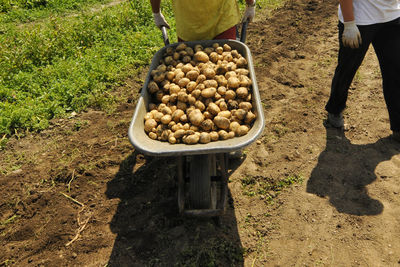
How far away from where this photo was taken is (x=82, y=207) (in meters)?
3.18

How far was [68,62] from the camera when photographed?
5.25 meters

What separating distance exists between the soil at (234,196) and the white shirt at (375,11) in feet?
4.46

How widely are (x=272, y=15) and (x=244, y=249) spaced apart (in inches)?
215

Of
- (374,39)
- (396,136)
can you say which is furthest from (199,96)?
(396,136)

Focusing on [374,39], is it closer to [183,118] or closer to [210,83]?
[210,83]

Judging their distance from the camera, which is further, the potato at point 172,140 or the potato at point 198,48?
the potato at point 198,48

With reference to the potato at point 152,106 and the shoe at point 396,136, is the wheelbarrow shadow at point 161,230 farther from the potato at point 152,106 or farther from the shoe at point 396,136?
the shoe at point 396,136

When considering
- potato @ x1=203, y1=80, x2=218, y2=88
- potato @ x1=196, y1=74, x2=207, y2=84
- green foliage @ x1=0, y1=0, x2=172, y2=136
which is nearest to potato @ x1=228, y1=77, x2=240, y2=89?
potato @ x1=203, y1=80, x2=218, y2=88

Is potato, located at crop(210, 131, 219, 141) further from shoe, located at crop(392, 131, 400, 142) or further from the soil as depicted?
shoe, located at crop(392, 131, 400, 142)

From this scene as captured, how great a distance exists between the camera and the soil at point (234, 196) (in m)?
2.69

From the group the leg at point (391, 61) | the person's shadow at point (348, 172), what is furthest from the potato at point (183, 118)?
the leg at point (391, 61)

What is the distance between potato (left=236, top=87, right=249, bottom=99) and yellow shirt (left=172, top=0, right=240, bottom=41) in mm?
1050

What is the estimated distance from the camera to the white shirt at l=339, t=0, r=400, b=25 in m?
2.87

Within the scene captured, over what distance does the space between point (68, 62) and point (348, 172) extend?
15.0 ft
